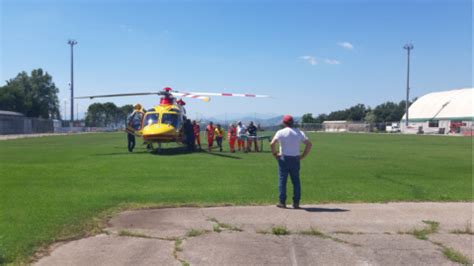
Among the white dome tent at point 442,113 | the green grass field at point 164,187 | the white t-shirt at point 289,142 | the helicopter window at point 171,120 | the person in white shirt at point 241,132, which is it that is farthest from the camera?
the white dome tent at point 442,113

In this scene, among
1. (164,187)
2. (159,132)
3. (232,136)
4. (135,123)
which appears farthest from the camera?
(232,136)

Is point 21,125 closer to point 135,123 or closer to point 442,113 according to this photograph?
point 135,123

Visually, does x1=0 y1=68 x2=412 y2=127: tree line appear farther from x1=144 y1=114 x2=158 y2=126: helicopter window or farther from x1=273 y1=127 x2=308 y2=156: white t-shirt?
x1=273 y1=127 x2=308 y2=156: white t-shirt

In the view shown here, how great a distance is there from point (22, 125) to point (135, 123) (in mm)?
53939

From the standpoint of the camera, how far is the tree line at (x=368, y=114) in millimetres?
146000

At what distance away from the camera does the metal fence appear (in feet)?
215

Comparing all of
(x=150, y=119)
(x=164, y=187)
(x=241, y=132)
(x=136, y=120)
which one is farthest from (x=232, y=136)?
(x=164, y=187)

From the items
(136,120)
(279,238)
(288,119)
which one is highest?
(288,119)

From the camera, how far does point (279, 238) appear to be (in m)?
6.52

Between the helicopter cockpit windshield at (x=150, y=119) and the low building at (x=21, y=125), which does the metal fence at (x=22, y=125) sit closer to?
the low building at (x=21, y=125)

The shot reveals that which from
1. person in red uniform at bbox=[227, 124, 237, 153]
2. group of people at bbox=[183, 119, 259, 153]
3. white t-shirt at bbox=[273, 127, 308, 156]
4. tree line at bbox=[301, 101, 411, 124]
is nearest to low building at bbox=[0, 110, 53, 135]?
group of people at bbox=[183, 119, 259, 153]

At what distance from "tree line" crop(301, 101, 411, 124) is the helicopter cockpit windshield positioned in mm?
122767

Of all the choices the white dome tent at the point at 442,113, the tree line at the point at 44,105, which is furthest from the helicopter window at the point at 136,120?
the tree line at the point at 44,105

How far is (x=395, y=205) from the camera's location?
29.1ft
